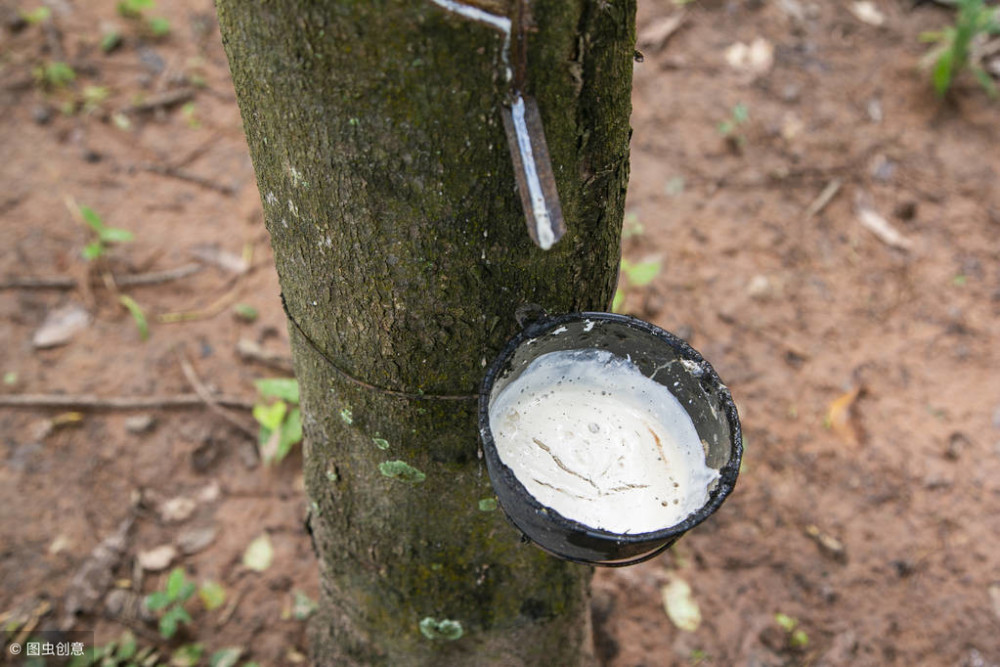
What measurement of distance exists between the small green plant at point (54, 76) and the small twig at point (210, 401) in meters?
2.31

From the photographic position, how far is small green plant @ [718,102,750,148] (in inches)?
165

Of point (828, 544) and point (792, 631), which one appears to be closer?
point (792, 631)

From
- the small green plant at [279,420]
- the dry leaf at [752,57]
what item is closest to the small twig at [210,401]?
the small green plant at [279,420]

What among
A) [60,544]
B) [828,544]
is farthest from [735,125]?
[60,544]

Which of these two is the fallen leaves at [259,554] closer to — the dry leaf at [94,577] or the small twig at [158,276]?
the dry leaf at [94,577]

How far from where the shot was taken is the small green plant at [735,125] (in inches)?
165

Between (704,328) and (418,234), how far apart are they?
2.51 m

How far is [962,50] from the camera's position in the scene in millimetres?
4199

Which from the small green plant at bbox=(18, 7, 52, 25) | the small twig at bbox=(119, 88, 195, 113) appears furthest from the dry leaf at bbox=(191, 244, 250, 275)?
the small green plant at bbox=(18, 7, 52, 25)

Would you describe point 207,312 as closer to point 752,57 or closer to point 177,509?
point 177,509

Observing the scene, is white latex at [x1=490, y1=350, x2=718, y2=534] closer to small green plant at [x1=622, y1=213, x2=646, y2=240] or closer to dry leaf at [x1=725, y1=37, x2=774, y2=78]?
small green plant at [x1=622, y1=213, x2=646, y2=240]

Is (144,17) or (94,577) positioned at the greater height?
(144,17)

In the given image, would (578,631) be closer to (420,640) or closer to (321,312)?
(420,640)

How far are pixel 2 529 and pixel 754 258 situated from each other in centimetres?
362
